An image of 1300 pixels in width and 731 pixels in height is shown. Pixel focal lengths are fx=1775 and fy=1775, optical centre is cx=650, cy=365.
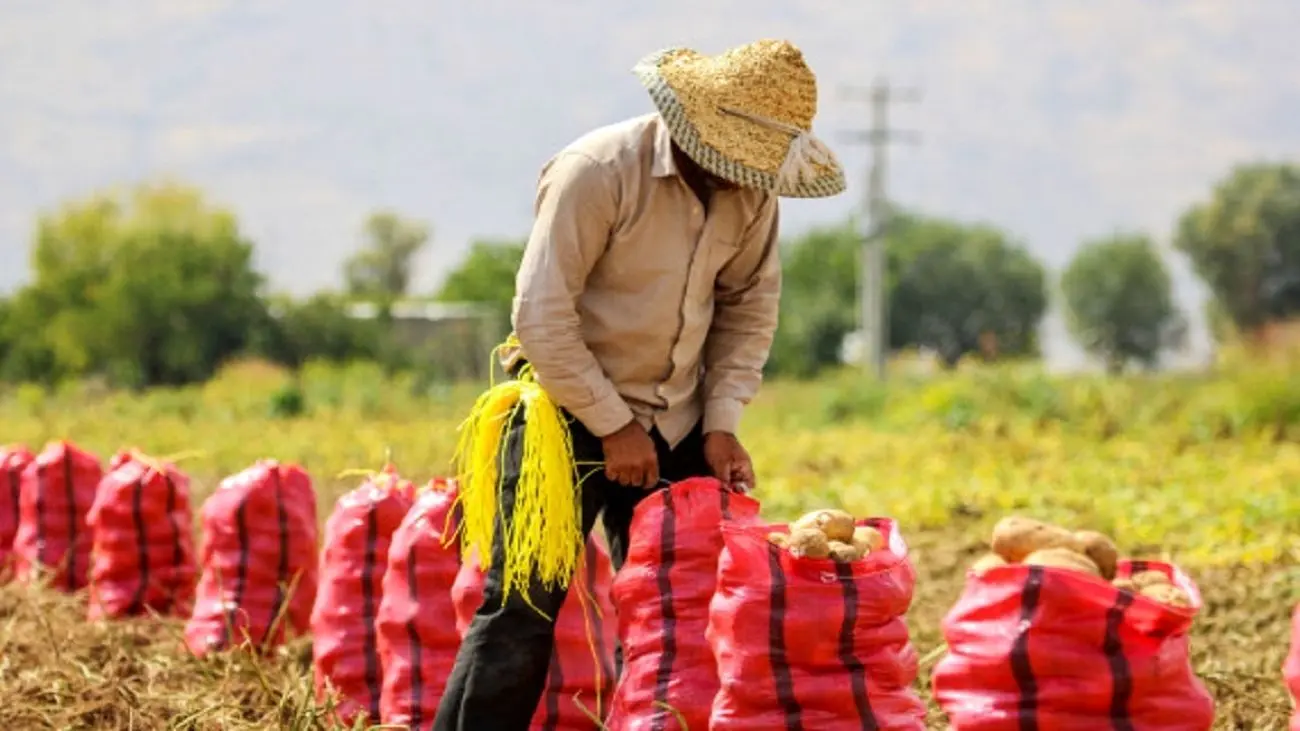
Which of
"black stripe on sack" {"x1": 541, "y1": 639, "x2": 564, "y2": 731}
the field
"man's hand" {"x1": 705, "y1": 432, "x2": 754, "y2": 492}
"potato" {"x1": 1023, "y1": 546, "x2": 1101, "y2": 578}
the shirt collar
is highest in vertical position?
the shirt collar

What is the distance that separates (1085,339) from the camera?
73125 mm

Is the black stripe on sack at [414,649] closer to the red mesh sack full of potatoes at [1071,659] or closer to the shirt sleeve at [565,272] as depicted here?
the shirt sleeve at [565,272]

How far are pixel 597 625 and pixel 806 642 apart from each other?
2.99 feet

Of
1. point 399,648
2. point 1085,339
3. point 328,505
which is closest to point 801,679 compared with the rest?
point 399,648

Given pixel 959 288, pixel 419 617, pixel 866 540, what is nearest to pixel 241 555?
pixel 419 617

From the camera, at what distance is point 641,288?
4160 millimetres

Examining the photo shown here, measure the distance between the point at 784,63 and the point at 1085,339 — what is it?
71.2 metres

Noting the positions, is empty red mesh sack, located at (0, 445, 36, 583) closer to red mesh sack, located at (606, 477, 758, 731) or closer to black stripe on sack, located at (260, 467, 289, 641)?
black stripe on sack, located at (260, 467, 289, 641)

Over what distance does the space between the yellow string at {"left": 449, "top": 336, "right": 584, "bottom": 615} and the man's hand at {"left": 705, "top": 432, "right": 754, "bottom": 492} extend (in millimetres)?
369

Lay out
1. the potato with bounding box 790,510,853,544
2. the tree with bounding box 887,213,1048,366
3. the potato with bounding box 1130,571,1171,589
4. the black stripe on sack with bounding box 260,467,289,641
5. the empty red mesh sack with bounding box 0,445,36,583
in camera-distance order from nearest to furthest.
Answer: the potato with bounding box 790,510,853,544 → the potato with bounding box 1130,571,1171,589 → the black stripe on sack with bounding box 260,467,289,641 → the empty red mesh sack with bounding box 0,445,36,583 → the tree with bounding box 887,213,1048,366

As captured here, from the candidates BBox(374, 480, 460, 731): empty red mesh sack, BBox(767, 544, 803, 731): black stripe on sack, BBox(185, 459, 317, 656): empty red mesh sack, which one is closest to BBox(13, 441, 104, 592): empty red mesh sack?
BBox(185, 459, 317, 656): empty red mesh sack

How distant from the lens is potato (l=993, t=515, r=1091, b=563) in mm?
4648

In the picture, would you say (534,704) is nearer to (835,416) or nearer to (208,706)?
(208,706)

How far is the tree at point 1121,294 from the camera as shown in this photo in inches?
3027
